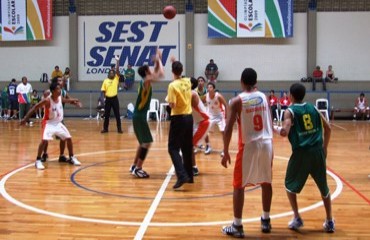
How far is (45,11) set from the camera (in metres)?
24.7

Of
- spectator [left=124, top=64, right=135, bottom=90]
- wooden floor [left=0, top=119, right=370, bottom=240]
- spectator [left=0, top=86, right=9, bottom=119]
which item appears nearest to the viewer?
wooden floor [left=0, top=119, right=370, bottom=240]

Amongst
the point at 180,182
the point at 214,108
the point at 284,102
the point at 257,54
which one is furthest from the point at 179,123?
the point at 257,54

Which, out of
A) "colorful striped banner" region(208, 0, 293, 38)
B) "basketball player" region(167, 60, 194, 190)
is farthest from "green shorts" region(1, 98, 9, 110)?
"basketball player" region(167, 60, 194, 190)

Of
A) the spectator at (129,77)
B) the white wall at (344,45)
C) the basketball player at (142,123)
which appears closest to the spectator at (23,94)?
the spectator at (129,77)

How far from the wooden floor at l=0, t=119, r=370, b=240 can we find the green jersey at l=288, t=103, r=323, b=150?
3.09 feet

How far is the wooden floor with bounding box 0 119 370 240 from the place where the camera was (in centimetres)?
536

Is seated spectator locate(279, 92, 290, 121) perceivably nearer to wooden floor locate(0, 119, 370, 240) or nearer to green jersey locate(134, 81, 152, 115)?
wooden floor locate(0, 119, 370, 240)

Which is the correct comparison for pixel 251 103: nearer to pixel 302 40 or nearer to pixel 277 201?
pixel 277 201

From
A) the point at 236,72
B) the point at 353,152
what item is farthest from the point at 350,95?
the point at 353,152

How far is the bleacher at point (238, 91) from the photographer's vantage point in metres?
22.5

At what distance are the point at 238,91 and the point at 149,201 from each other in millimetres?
16824

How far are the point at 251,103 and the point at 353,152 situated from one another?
719 centimetres

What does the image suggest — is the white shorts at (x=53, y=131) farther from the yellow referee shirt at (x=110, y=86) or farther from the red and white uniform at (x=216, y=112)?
the yellow referee shirt at (x=110, y=86)

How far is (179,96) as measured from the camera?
24.6ft
